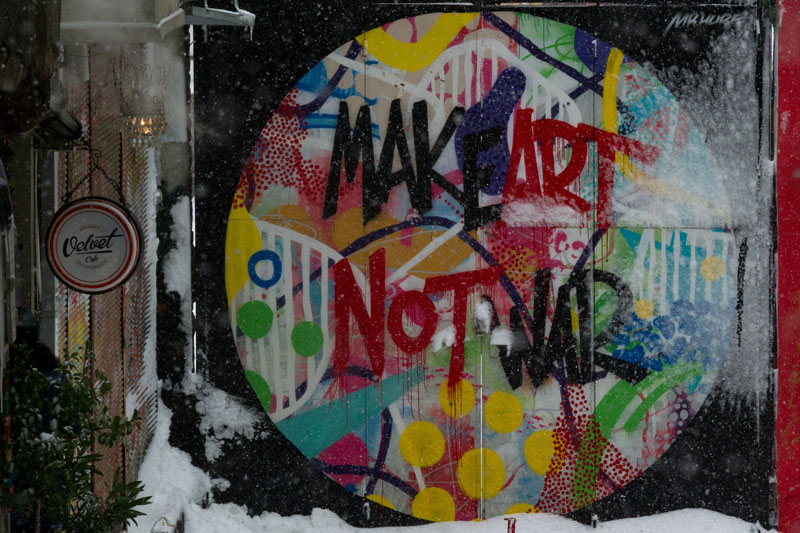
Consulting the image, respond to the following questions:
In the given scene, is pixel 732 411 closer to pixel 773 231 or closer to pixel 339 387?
pixel 773 231

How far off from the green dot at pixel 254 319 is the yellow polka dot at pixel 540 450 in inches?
103

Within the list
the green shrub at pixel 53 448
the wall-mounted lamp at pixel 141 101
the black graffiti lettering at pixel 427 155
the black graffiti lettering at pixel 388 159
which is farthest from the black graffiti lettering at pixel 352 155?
the green shrub at pixel 53 448

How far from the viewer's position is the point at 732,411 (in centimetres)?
730

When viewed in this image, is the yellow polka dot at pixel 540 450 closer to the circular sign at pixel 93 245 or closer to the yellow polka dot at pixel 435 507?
the yellow polka dot at pixel 435 507

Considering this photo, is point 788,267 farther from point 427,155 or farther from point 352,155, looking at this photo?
point 352,155

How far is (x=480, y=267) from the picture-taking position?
7.11 m

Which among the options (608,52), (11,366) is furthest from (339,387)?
(608,52)

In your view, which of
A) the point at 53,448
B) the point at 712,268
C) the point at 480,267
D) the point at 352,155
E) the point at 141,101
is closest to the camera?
the point at 53,448

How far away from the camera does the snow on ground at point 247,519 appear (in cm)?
691

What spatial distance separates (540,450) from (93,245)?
4304mm

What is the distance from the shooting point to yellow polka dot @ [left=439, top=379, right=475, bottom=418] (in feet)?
23.4

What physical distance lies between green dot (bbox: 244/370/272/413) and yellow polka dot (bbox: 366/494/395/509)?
48.8 inches

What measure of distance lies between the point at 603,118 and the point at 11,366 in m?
5.23

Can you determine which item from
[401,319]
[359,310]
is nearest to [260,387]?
[359,310]
